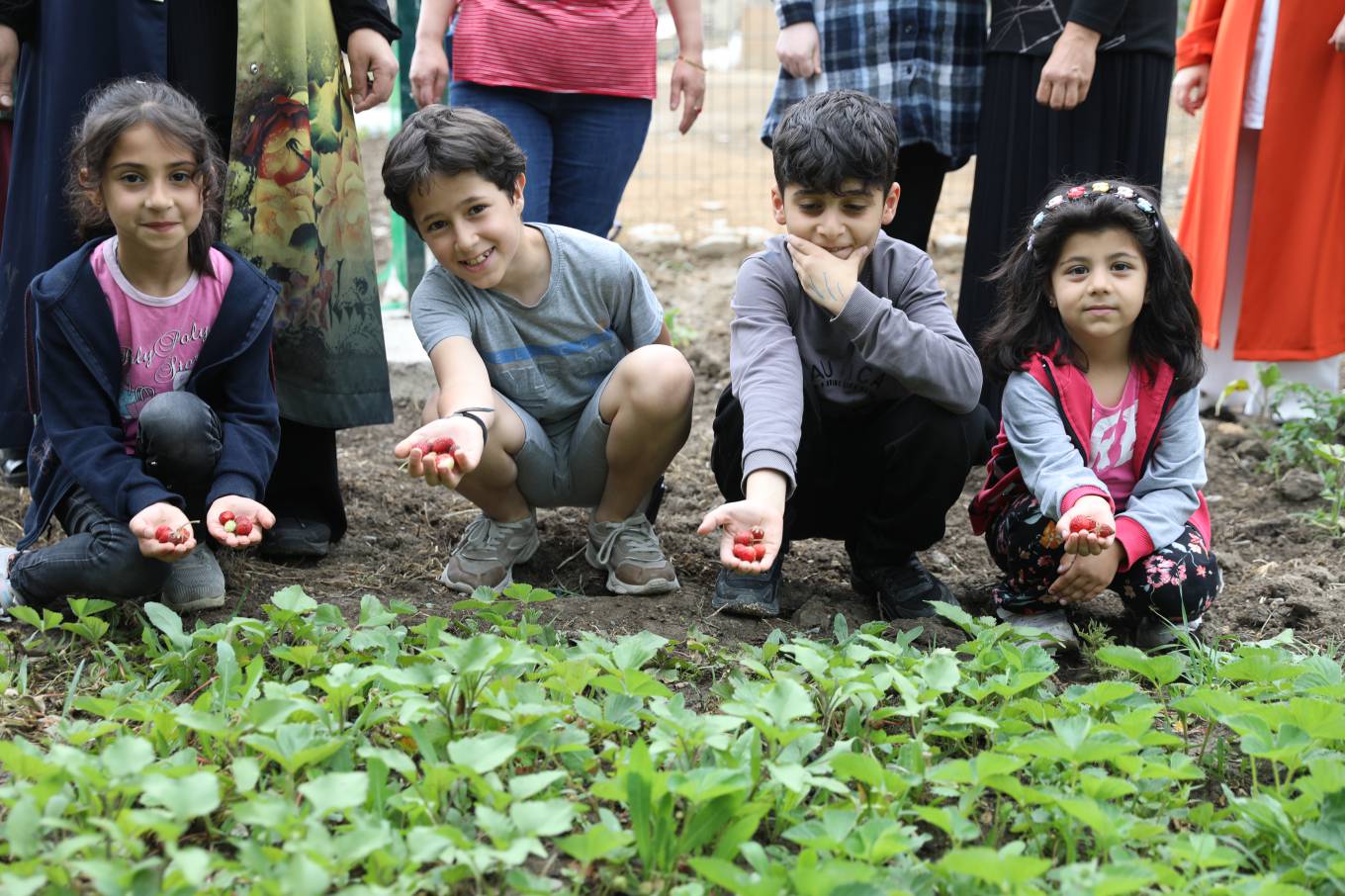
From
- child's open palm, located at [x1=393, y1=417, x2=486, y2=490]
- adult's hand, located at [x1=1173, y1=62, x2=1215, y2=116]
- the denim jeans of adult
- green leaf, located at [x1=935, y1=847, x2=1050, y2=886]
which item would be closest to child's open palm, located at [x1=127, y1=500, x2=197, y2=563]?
the denim jeans of adult

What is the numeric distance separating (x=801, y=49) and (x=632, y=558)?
4.83 feet

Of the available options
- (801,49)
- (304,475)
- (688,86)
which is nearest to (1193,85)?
(801,49)

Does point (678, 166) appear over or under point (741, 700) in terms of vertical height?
over

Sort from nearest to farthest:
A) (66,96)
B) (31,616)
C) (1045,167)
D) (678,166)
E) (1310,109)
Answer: (31,616) → (66,96) → (1045,167) → (1310,109) → (678,166)

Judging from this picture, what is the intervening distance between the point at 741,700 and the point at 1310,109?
10.1 ft

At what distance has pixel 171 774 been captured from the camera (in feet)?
6.03

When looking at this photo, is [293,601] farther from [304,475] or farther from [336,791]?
[304,475]

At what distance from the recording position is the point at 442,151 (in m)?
2.78

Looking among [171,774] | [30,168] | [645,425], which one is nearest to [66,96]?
[30,168]

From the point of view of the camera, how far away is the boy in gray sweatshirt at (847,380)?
8.83 feet

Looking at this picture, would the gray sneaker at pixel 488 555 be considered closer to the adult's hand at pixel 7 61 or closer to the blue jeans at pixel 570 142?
the blue jeans at pixel 570 142

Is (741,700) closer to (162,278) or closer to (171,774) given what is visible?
(171,774)

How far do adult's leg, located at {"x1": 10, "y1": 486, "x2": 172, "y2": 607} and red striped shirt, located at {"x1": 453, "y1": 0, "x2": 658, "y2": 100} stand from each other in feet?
4.83

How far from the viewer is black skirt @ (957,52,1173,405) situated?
3486mm
